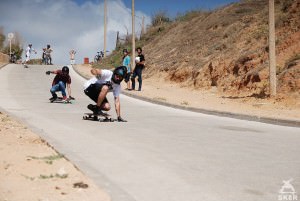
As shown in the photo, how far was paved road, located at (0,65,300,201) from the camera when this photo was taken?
5598mm

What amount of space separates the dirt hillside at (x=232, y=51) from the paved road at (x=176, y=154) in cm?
859

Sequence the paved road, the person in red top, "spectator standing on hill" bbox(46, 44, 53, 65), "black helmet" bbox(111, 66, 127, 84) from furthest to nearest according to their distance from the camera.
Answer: "spectator standing on hill" bbox(46, 44, 53, 65), the person in red top, "black helmet" bbox(111, 66, 127, 84), the paved road

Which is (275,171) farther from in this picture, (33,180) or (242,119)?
(242,119)

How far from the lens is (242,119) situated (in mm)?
14445

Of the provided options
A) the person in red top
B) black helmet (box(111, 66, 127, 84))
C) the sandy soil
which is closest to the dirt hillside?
the person in red top

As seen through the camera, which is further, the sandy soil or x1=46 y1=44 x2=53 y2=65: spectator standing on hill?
x1=46 y1=44 x2=53 y2=65: spectator standing on hill

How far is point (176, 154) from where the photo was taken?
306 inches

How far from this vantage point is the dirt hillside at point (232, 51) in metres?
22.2

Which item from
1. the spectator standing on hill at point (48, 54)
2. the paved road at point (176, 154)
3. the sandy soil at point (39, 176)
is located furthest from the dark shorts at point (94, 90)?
the spectator standing on hill at point (48, 54)

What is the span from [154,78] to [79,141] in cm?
2483

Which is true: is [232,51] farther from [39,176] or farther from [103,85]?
[39,176]

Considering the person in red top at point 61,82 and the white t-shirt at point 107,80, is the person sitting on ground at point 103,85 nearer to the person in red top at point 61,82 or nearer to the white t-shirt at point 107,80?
the white t-shirt at point 107,80

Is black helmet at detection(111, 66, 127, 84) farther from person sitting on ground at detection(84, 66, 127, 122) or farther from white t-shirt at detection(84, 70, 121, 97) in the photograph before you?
white t-shirt at detection(84, 70, 121, 97)

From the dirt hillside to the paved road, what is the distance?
28.2 feet
